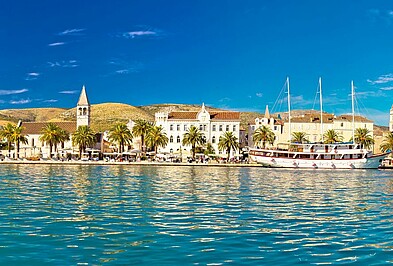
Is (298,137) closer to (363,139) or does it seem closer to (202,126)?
(363,139)

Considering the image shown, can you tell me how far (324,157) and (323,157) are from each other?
192 millimetres

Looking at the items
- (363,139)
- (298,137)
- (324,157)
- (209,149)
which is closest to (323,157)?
(324,157)

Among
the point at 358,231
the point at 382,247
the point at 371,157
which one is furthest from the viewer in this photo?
the point at 371,157

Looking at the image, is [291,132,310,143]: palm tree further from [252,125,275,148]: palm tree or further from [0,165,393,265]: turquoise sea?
[0,165,393,265]: turquoise sea

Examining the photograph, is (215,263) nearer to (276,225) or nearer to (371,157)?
(276,225)

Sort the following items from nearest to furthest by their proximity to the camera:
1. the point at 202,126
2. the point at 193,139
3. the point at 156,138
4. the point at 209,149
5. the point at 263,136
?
the point at 193,139 < the point at 156,138 < the point at 263,136 < the point at 209,149 < the point at 202,126

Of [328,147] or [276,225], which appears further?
[328,147]

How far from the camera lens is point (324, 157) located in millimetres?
92625

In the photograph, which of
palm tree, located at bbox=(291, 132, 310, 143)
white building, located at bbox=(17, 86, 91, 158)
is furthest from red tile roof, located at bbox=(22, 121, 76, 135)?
palm tree, located at bbox=(291, 132, 310, 143)

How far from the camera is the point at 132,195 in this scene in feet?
110

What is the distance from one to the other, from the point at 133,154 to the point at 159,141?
750 centimetres

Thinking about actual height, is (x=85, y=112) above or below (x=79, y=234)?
above

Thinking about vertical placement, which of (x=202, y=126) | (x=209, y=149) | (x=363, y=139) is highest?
(x=202, y=126)

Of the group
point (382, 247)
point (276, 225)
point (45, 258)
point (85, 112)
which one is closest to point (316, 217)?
point (276, 225)
